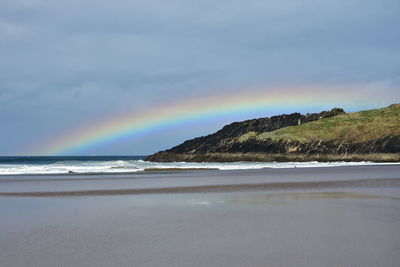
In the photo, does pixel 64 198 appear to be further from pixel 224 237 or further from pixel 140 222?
pixel 224 237

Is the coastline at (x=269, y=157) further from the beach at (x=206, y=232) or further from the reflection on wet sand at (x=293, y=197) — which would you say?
the beach at (x=206, y=232)

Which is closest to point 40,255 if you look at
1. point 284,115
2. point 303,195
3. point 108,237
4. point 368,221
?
point 108,237

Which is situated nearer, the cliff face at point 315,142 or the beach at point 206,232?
the beach at point 206,232

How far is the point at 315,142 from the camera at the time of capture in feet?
249

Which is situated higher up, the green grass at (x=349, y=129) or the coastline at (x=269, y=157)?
the green grass at (x=349, y=129)

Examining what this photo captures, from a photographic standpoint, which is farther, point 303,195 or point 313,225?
point 303,195

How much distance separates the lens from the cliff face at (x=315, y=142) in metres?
69.9

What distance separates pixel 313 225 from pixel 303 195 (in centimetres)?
674

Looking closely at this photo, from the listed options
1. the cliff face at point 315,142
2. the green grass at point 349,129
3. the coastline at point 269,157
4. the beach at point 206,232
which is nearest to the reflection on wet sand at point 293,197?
the beach at point 206,232

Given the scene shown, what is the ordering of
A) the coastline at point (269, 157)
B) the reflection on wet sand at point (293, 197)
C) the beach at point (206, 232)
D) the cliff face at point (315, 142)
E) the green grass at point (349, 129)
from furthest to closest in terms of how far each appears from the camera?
the green grass at point (349, 129) < the cliff face at point (315, 142) < the coastline at point (269, 157) < the reflection on wet sand at point (293, 197) < the beach at point (206, 232)

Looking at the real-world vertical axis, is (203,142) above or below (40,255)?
above

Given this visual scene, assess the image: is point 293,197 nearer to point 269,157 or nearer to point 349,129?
point 269,157

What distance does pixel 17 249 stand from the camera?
7.61 meters

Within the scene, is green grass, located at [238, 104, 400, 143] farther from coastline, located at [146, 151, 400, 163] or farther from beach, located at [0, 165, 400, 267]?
beach, located at [0, 165, 400, 267]
